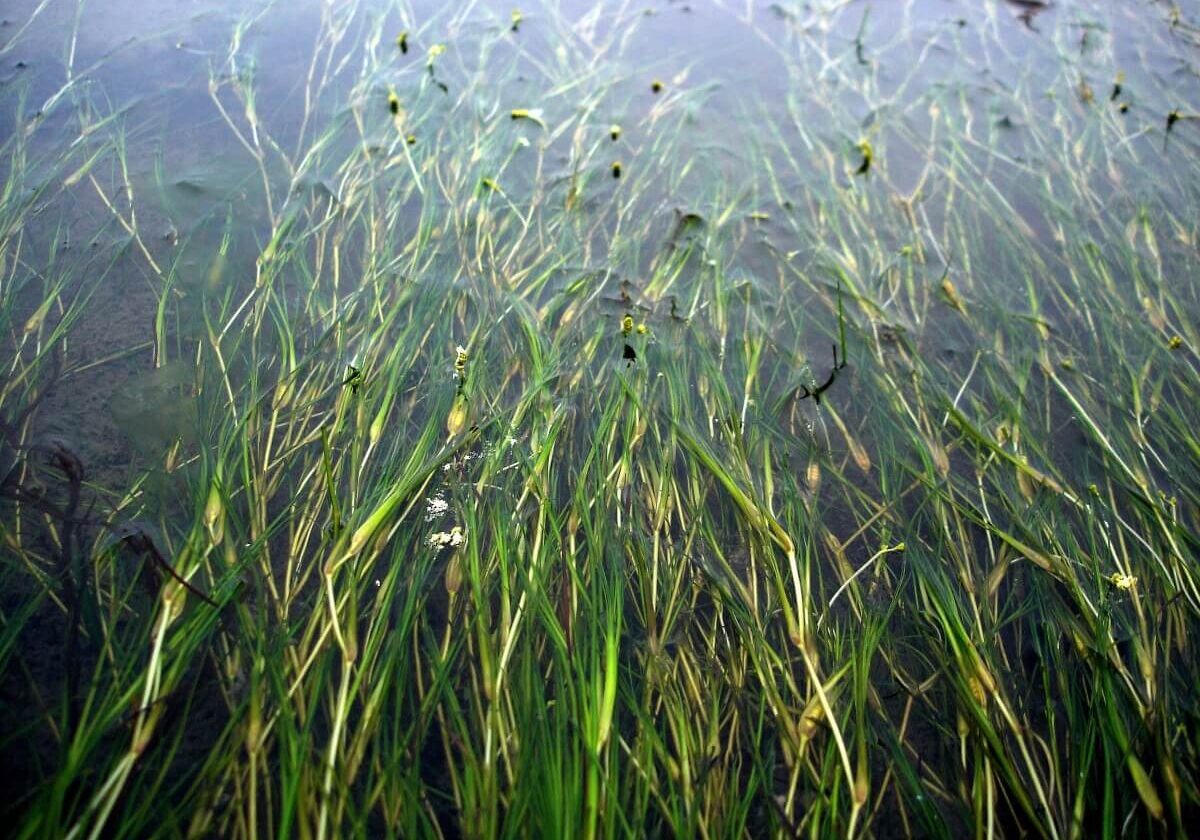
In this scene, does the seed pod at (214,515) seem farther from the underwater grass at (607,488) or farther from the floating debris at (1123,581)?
the floating debris at (1123,581)

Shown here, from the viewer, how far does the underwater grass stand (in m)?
1.20

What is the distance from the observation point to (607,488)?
64.0 inches

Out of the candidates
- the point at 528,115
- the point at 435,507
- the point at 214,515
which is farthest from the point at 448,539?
the point at 528,115

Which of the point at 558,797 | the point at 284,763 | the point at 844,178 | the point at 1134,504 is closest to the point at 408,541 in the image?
the point at 284,763

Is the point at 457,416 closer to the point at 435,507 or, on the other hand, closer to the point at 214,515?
the point at 435,507

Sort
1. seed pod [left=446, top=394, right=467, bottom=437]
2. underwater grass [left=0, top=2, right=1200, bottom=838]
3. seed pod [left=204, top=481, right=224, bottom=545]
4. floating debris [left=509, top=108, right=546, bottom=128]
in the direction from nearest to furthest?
underwater grass [left=0, top=2, right=1200, bottom=838], seed pod [left=204, top=481, right=224, bottom=545], seed pod [left=446, top=394, right=467, bottom=437], floating debris [left=509, top=108, right=546, bottom=128]

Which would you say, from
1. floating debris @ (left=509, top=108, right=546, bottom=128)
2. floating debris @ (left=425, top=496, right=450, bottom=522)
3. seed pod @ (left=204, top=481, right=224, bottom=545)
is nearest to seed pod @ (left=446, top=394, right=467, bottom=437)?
floating debris @ (left=425, top=496, right=450, bottom=522)

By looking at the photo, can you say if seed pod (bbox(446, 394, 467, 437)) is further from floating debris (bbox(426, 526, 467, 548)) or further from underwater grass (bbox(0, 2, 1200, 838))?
floating debris (bbox(426, 526, 467, 548))

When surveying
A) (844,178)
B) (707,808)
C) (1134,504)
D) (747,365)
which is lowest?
(707,808)

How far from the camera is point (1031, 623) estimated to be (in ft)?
4.77

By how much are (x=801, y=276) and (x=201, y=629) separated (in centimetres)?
178

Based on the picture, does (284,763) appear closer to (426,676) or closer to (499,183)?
(426,676)

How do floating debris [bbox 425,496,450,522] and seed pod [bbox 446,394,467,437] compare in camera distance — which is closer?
floating debris [bbox 425,496,450,522]

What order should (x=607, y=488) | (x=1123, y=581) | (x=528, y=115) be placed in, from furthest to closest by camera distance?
(x=528, y=115)
(x=607, y=488)
(x=1123, y=581)
